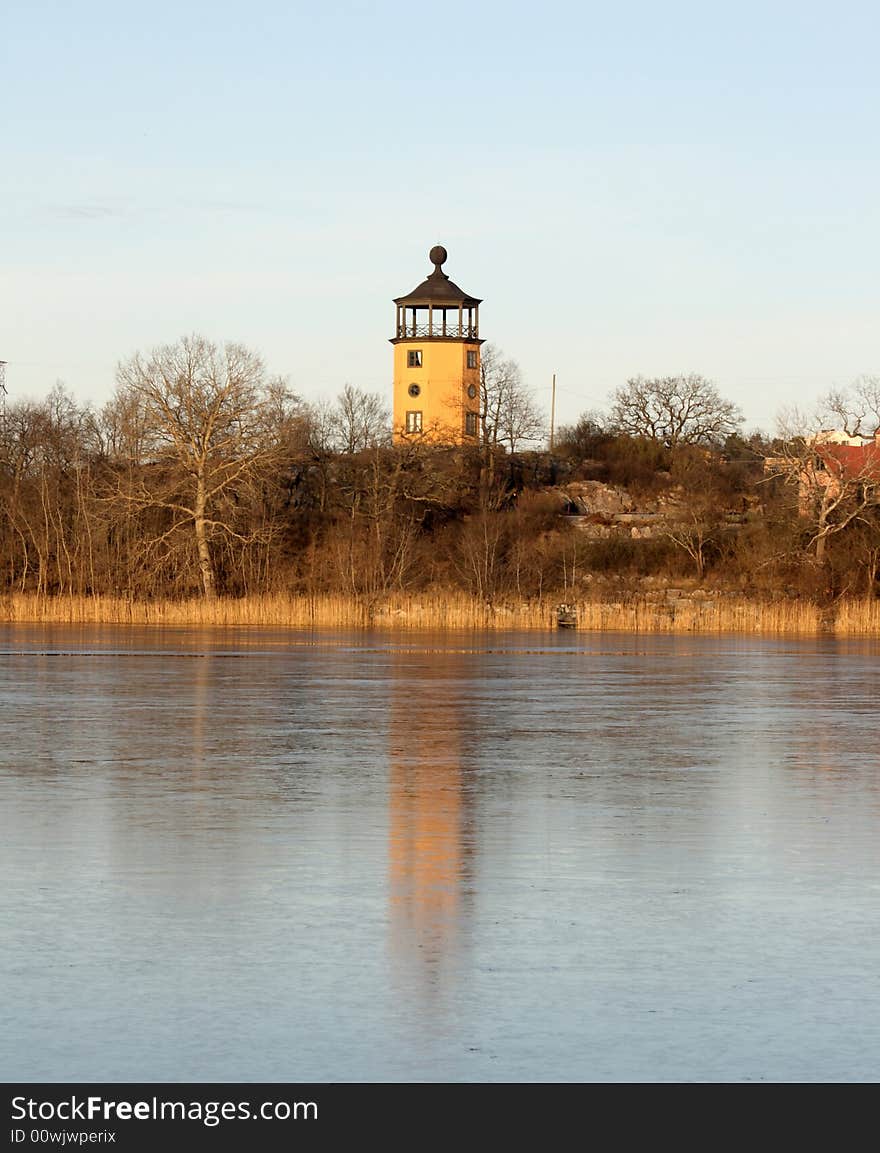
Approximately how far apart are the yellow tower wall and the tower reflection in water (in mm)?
77564

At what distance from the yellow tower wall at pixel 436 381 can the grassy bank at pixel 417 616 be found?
4204 cm

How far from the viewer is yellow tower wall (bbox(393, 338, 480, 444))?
3962 inches

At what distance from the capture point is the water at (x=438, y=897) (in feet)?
21.6

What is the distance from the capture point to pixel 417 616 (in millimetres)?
54406

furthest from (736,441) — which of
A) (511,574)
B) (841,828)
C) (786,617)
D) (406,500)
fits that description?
(841,828)

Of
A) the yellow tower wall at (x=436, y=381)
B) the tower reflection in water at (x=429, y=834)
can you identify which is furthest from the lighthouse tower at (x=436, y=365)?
the tower reflection in water at (x=429, y=834)

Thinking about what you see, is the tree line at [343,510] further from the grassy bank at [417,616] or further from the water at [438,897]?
the water at [438,897]

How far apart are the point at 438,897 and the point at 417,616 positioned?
44946 millimetres
